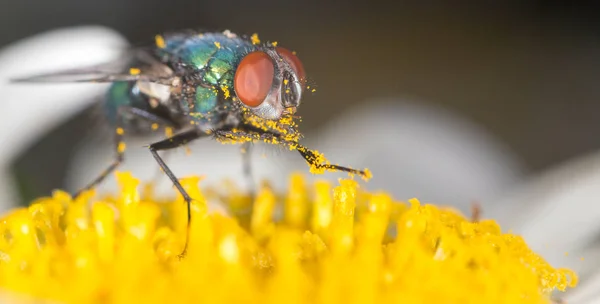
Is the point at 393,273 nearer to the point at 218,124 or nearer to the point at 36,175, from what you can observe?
the point at 218,124

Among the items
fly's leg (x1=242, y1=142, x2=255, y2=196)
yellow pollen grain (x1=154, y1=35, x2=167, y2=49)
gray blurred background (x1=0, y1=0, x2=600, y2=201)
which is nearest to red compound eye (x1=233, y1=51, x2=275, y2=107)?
yellow pollen grain (x1=154, y1=35, x2=167, y2=49)

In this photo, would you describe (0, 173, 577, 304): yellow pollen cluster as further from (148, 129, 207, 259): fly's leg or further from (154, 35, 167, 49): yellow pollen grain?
(154, 35, 167, 49): yellow pollen grain

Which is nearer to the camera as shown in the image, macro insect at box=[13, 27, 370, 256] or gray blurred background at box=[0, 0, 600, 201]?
macro insect at box=[13, 27, 370, 256]

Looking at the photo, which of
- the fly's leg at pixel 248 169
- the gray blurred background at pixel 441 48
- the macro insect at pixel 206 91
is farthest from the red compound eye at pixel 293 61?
the gray blurred background at pixel 441 48

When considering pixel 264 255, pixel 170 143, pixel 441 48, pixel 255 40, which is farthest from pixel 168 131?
pixel 441 48

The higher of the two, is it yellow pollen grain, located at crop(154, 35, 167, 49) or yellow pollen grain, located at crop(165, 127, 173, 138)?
yellow pollen grain, located at crop(154, 35, 167, 49)

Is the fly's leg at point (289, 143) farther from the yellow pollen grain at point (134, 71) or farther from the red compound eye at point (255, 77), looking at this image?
the yellow pollen grain at point (134, 71)

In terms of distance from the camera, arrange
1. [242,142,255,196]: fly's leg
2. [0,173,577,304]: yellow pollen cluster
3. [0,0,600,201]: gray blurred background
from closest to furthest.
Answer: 1. [0,173,577,304]: yellow pollen cluster
2. [242,142,255,196]: fly's leg
3. [0,0,600,201]: gray blurred background
